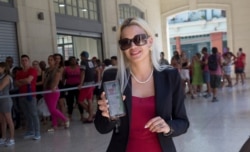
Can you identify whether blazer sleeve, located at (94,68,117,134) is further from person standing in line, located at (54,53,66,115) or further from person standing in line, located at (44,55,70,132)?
person standing in line, located at (54,53,66,115)

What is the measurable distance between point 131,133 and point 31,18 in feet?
30.6

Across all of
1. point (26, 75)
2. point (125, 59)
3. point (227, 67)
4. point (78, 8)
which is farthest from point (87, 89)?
point (227, 67)

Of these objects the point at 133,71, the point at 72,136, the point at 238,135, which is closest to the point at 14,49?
the point at 72,136

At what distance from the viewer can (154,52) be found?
2195mm

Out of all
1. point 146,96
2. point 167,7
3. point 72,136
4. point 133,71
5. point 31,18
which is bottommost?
point 72,136

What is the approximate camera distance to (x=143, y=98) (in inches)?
83.0

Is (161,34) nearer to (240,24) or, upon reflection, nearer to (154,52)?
(240,24)

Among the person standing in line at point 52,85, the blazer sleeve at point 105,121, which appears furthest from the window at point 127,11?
the blazer sleeve at point 105,121

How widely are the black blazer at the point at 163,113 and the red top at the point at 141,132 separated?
0.03m

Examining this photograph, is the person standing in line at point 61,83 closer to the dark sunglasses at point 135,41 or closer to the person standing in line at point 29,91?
the person standing in line at point 29,91

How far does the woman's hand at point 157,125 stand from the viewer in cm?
188

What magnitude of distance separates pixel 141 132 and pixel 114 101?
29 centimetres

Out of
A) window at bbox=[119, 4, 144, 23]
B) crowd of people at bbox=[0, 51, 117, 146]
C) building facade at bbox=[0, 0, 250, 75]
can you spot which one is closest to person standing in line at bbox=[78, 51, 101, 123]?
crowd of people at bbox=[0, 51, 117, 146]

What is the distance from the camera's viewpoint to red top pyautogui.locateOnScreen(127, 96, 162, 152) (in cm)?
202
